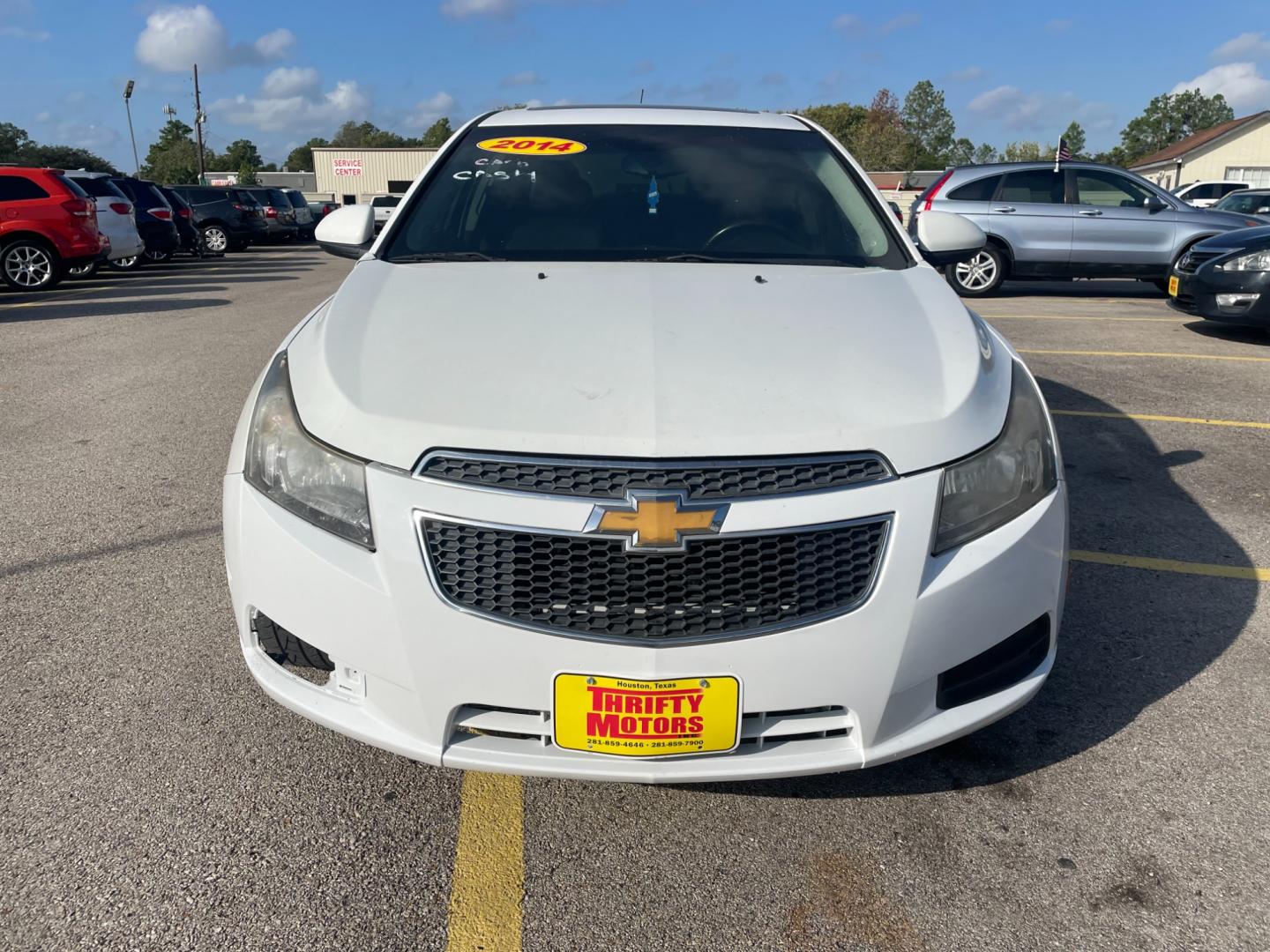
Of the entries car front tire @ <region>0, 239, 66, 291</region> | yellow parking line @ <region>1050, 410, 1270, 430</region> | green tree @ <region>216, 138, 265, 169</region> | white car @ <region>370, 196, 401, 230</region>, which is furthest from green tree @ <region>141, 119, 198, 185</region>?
yellow parking line @ <region>1050, 410, 1270, 430</region>

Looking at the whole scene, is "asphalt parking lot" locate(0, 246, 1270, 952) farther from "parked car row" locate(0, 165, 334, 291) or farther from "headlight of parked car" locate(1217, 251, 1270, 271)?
"parked car row" locate(0, 165, 334, 291)

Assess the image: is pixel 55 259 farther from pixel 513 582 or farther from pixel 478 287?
pixel 513 582

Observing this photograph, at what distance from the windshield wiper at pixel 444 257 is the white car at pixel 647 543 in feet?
1.99

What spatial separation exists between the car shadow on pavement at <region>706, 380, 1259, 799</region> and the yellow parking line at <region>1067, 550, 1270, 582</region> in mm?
43

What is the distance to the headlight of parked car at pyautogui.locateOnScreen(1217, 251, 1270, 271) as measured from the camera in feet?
27.4

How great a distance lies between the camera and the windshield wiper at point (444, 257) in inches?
117

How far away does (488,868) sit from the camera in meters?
2.14

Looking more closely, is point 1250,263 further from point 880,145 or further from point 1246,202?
point 880,145

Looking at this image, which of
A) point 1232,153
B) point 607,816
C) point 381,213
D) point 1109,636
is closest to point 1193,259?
point 381,213

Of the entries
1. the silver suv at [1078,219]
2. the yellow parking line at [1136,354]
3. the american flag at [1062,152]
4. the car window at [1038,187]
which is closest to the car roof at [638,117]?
the yellow parking line at [1136,354]

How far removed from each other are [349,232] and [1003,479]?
238cm

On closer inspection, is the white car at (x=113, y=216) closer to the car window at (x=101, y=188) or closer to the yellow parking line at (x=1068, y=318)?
the car window at (x=101, y=188)

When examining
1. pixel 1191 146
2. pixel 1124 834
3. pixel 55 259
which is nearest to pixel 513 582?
pixel 1124 834

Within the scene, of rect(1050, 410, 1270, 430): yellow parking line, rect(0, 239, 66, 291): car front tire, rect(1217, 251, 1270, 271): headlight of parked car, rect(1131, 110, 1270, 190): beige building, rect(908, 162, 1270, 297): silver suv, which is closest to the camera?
rect(1050, 410, 1270, 430): yellow parking line
